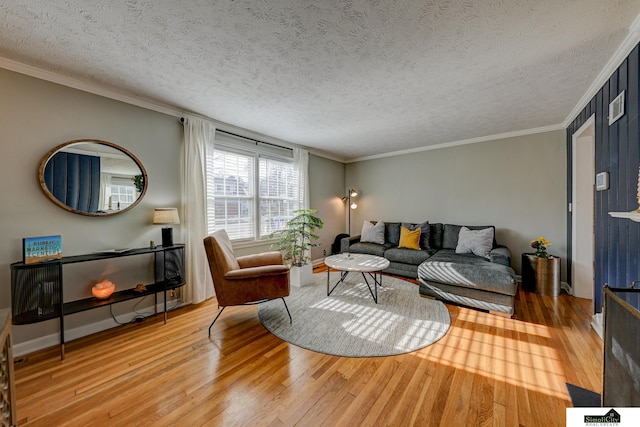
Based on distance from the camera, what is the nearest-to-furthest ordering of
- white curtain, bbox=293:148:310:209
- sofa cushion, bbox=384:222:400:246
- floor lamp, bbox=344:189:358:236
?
white curtain, bbox=293:148:310:209 < sofa cushion, bbox=384:222:400:246 < floor lamp, bbox=344:189:358:236

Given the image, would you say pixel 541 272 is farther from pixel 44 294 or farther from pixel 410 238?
pixel 44 294

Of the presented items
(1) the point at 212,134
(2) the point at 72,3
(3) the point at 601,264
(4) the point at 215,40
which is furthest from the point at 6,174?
(3) the point at 601,264

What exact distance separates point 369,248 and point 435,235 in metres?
1.27

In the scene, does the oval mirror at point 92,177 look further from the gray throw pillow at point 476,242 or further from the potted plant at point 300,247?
the gray throw pillow at point 476,242

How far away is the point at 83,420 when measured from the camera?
54.2 inches

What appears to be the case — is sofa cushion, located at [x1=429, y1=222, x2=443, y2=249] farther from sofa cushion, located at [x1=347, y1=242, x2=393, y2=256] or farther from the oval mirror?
the oval mirror

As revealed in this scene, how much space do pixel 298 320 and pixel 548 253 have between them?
3.93 m

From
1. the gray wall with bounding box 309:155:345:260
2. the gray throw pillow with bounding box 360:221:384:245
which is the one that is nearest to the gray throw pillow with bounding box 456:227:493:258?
the gray throw pillow with bounding box 360:221:384:245

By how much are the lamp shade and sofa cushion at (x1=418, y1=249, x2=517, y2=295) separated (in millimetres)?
3136

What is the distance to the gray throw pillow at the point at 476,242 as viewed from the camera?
3602 mm

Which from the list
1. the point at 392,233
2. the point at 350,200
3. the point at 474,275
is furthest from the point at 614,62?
the point at 350,200

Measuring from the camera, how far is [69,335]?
222cm

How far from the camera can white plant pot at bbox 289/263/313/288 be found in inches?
143

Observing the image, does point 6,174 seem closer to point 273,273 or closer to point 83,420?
point 83,420
